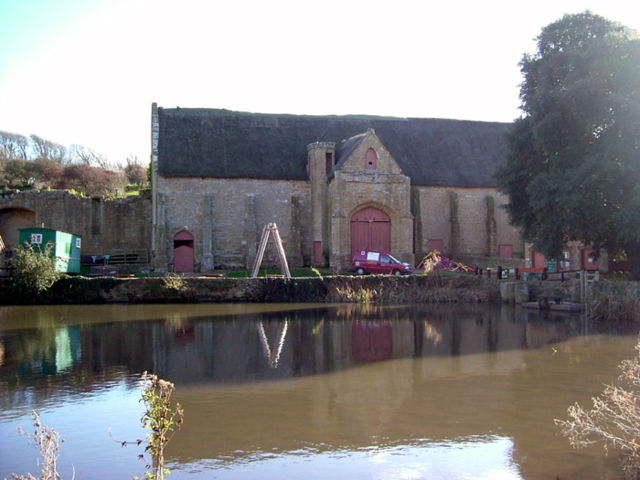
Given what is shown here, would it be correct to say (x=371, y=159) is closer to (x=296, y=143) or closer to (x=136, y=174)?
(x=296, y=143)

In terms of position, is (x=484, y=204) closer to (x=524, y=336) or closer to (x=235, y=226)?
(x=235, y=226)

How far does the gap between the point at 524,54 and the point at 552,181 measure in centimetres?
596

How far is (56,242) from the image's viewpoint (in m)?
27.8

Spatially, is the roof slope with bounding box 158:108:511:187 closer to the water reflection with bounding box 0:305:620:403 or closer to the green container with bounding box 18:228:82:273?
the green container with bounding box 18:228:82:273

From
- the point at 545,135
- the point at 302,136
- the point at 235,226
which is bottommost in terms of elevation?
the point at 235,226

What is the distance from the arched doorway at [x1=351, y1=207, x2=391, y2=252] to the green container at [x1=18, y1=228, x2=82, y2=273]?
44.6ft

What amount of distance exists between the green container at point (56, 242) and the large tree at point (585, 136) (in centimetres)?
1959

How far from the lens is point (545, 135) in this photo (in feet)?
73.6

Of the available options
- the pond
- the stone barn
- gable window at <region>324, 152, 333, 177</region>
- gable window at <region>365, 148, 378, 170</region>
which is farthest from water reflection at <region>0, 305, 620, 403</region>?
gable window at <region>324, 152, 333, 177</region>

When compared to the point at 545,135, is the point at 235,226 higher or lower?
lower

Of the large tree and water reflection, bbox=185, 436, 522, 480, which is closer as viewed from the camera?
water reflection, bbox=185, 436, 522, 480

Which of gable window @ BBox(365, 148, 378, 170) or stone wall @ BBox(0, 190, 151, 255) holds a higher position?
gable window @ BBox(365, 148, 378, 170)

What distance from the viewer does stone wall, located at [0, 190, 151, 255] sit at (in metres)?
35.3

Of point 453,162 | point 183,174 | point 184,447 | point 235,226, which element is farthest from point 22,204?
point 184,447
